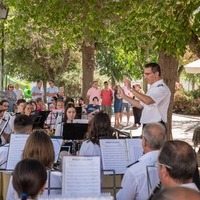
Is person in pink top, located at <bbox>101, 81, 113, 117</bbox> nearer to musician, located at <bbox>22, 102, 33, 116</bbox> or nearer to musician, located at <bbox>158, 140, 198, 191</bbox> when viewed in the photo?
musician, located at <bbox>22, 102, 33, 116</bbox>

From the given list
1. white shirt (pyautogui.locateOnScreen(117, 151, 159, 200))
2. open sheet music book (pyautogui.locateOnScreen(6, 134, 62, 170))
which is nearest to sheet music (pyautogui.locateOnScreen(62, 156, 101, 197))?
white shirt (pyautogui.locateOnScreen(117, 151, 159, 200))

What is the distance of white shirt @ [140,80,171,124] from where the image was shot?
6.91 m

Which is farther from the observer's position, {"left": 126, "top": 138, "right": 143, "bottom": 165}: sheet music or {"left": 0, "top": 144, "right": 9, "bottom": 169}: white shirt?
{"left": 0, "top": 144, "right": 9, "bottom": 169}: white shirt

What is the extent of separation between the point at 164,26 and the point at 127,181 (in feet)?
14.2

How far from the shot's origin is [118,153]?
5.28 metres

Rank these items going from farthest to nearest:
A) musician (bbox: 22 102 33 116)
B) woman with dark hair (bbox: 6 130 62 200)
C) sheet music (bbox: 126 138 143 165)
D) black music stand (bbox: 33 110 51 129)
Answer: black music stand (bbox: 33 110 51 129), musician (bbox: 22 102 33 116), sheet music (bbox: 126 138 143 165), woman with dark hair (bbox: 6 130 62 200)

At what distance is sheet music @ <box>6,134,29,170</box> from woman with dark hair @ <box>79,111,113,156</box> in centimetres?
95

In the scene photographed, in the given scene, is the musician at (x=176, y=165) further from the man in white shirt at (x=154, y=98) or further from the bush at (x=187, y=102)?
the bush at (x=187, y=102)

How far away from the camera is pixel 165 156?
3.37 m

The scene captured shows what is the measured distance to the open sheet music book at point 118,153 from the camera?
205 inches

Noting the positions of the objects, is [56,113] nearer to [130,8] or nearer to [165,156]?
[130,8]

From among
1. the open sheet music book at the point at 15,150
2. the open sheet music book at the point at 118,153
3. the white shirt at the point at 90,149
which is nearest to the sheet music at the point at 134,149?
the open sheet music book at the point at 118,153

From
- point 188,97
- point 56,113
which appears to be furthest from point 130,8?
point 188,97

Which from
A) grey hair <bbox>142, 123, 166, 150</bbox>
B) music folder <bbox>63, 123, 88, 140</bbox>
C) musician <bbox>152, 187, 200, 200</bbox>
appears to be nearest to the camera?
musician <bbox>152, 187, 200, 200</bbox>
